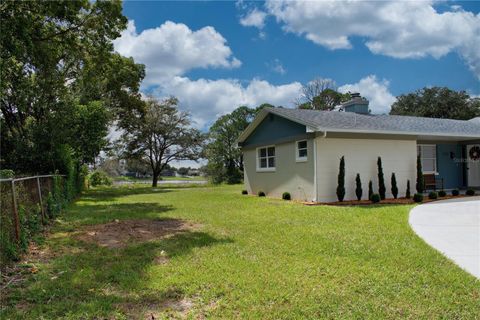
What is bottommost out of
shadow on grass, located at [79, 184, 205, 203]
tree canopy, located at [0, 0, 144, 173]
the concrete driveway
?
shadow on grass, located at [79, 184, 205, 203]

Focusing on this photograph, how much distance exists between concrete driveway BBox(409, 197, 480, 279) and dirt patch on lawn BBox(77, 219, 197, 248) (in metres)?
4.88

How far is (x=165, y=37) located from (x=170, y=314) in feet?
43.1

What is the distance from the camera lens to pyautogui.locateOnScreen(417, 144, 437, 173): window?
1554 centimetres

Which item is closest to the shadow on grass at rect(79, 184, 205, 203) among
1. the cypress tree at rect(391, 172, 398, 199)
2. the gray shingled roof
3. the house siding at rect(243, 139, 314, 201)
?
the house siding at rect(243, 139, 314, 201)

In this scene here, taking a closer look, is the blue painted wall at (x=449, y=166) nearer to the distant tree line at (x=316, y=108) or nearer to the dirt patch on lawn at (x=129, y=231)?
the dirt patch on lawn at (x=129, y=231)

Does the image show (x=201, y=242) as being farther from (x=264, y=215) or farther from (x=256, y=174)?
(x=256, y=174)

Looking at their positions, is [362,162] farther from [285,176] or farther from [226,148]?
[226,148]

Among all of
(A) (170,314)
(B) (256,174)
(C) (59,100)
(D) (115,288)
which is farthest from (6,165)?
(A) (170,314)

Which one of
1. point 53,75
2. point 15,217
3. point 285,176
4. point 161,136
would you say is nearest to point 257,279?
point 15,217

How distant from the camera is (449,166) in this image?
16297mm

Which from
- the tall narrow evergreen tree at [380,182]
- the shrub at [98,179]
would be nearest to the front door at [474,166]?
the tall narrow evergreen tree at [380,182]

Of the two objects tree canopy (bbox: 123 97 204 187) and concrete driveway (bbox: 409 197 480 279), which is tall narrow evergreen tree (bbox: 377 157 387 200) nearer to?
concrete driveway (bbox: 409 197 480 279)

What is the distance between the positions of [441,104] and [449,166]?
30877mm

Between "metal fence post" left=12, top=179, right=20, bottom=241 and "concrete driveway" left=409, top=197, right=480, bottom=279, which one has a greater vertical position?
"metal fence post" left=12, top=179, right=20, bottom=241
